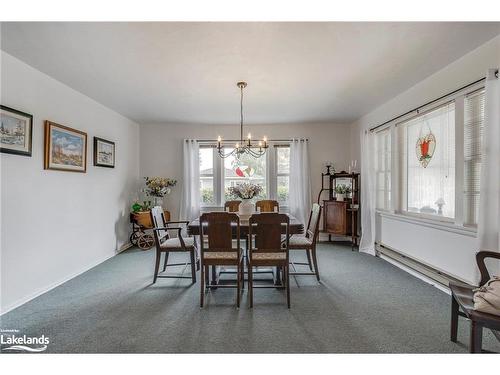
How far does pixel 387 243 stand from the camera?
155 inches

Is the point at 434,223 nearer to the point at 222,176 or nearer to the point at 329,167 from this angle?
the point at 329,167

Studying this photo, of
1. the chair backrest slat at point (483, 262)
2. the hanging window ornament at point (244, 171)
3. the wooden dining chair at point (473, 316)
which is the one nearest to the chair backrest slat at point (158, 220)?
the hanging window ornament at point (244, 171)

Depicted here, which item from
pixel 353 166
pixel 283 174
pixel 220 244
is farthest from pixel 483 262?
pixel 283 174

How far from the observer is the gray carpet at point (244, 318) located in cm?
186

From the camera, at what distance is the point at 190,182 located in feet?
17.0

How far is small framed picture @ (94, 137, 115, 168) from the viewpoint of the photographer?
3816 mm

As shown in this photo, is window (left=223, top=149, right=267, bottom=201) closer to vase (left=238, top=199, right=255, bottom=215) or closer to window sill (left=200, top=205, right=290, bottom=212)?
window sill (left=200, top=205, right=290, bottom=212)

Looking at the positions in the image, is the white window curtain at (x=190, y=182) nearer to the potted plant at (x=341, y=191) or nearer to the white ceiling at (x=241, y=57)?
the white ceiling at (x=241, y=57)

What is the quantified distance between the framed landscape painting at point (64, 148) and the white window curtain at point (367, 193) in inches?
176

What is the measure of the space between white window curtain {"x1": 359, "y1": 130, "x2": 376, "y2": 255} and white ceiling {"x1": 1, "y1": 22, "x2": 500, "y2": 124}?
0.81 m

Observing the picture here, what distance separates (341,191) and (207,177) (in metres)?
2.75
